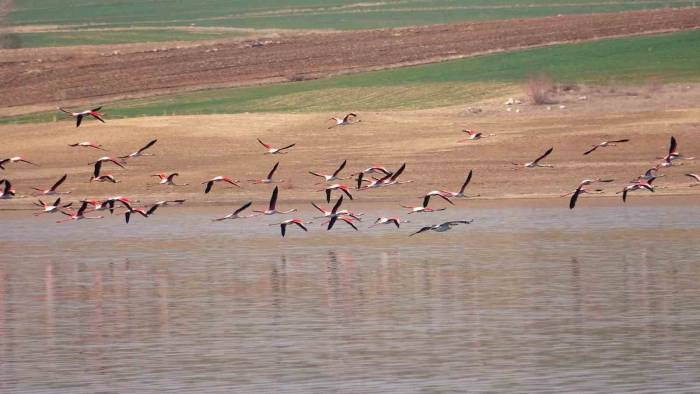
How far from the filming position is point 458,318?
78.1ft

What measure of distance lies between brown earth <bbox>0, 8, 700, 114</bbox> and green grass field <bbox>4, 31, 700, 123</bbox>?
8.29ft

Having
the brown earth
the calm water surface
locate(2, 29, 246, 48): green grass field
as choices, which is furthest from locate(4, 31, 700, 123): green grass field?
locate(2, 29, 246, 48): green grass field

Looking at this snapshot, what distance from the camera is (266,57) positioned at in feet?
235

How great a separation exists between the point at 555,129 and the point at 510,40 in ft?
78.6

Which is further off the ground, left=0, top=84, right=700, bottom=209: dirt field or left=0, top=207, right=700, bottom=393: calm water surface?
left=0, top=84, right=700, bottom=209: dirt field

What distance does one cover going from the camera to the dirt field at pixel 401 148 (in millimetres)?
42875

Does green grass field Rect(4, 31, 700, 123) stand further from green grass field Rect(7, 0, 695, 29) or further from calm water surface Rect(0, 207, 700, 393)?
green grass field Rect(7, 0, 695, 29)

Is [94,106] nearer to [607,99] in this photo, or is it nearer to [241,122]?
[241,122]

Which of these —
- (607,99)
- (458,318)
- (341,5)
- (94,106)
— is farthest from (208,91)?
(341,5)

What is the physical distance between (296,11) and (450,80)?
197 feet

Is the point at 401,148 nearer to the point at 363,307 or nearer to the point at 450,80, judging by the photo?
the point at 450,80

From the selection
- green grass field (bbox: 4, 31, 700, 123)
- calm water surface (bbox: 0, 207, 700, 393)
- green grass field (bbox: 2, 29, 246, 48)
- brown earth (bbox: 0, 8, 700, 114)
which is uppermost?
Answer: green grass field (bbox: 2, 29, 246, 48)

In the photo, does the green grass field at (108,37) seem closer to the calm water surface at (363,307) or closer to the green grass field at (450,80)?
the green grass field at (450,80)

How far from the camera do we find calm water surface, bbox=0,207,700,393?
64.0 ft
